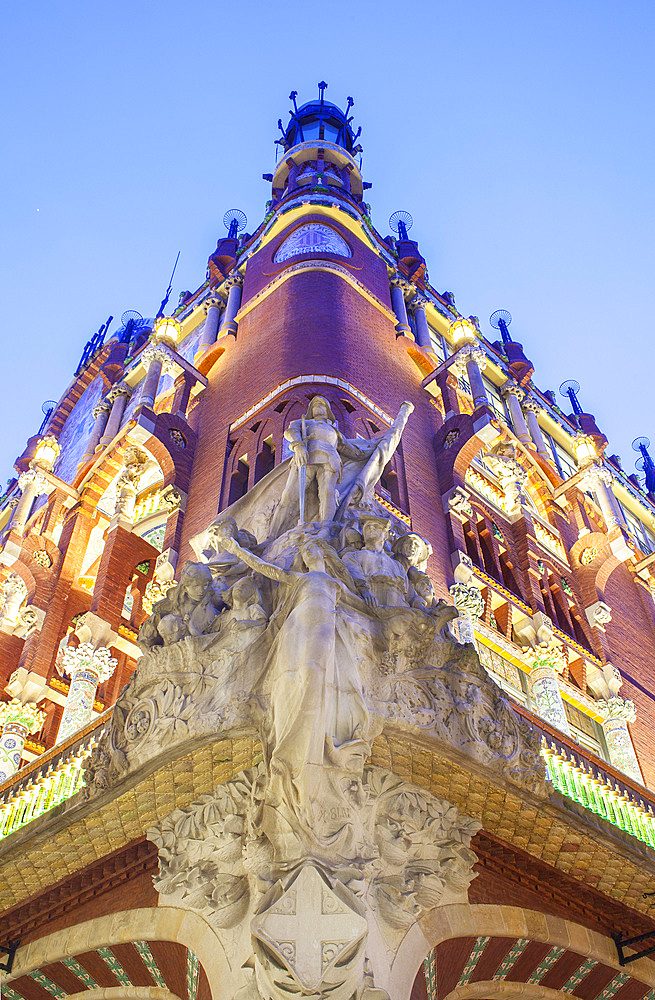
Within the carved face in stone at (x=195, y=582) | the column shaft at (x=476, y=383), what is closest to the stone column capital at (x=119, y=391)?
the column shaft at (x=476, y=383)

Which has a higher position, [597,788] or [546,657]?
[546,657]

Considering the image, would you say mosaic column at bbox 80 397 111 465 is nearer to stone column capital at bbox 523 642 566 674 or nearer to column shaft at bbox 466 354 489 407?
column shaft at bbox 466 354 489 407

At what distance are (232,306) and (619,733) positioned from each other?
12.3m

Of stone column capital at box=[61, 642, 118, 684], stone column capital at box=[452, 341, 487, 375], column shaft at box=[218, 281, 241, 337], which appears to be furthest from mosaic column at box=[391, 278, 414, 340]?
stone column capital at box=[61, 642, 118, 684]

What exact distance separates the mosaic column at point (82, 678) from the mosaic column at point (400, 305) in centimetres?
998

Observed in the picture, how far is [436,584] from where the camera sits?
13.7m

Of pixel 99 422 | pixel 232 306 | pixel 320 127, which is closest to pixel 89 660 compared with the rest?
pixel 232 306

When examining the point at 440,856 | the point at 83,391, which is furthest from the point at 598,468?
the point at 83,391

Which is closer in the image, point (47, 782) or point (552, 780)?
point (552, 780)

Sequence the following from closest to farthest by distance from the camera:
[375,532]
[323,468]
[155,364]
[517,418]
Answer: [375,532] → [323,468] → [155,364] → [517,418]

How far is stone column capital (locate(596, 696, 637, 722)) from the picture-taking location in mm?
15555

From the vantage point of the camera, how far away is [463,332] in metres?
19.3

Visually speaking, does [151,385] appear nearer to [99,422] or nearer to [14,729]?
[99,422]

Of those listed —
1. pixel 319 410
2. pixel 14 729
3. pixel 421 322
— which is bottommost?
pixel 14 729
